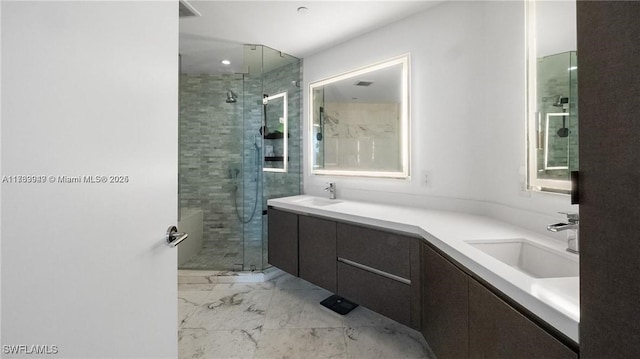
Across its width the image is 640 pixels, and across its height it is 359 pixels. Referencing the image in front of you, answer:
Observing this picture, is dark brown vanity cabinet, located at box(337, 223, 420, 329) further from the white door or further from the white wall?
the white door

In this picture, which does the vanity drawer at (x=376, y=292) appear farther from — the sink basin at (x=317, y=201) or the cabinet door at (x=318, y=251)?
the sink basin at (x=317, y=201)

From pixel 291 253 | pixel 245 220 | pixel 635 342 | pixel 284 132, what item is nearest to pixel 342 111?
pixel 284 132

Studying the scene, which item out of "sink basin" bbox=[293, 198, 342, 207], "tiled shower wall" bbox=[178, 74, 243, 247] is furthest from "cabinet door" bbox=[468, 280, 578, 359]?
"tiled shower wall" bbox=[178, 74, 243, 247]

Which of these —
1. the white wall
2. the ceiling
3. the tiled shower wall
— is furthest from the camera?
the tiled shower wall

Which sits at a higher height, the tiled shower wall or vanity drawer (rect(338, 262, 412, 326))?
the tiled shower wall

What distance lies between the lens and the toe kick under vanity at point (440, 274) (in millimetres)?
725

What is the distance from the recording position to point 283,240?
229 cm

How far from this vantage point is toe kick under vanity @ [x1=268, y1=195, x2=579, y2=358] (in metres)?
0.72

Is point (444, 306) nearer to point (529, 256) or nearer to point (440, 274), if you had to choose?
point (440, 274)

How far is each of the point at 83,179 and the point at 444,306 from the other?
1.44m

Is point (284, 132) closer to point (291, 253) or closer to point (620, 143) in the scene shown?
point (291, 253)

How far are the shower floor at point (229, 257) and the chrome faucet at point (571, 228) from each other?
230cm

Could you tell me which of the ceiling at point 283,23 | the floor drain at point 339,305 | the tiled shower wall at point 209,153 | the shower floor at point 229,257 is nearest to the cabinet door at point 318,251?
the floor drain at point 339,305

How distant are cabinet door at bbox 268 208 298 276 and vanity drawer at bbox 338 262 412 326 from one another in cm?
51
